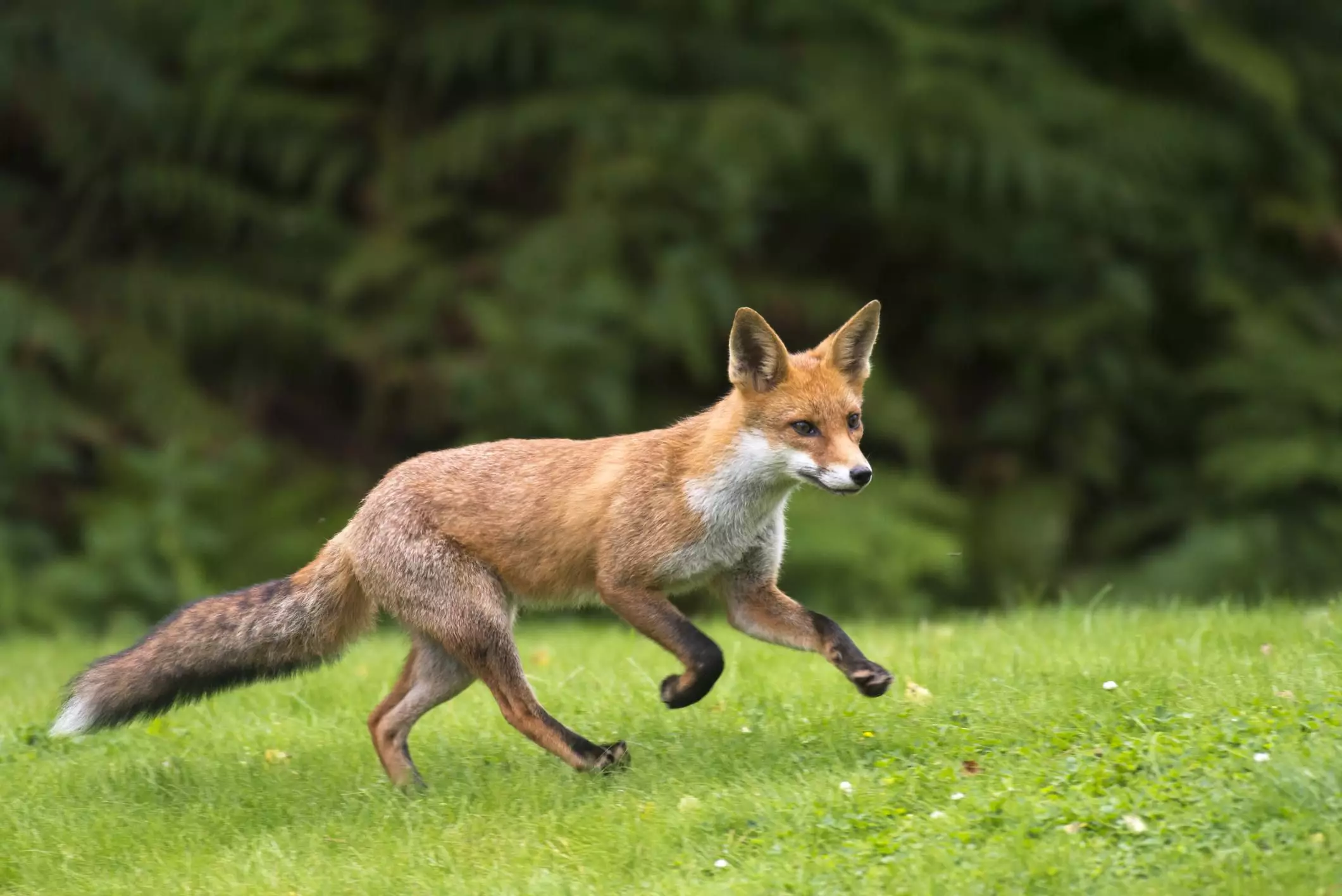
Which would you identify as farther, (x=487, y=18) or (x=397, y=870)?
(x=487, y=18)

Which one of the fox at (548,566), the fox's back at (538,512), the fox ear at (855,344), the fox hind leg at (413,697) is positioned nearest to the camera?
the fox at (548,566)

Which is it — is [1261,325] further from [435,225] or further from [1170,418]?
[435,225]

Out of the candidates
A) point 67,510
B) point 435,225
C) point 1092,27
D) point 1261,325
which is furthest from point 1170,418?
point 67,510

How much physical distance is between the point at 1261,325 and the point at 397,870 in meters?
9.03

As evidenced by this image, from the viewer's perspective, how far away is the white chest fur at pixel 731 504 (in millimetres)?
5391

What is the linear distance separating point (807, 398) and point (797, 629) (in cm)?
88

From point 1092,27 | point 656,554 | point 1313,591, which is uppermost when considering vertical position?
point 1092,27

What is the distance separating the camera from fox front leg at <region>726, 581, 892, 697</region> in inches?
200

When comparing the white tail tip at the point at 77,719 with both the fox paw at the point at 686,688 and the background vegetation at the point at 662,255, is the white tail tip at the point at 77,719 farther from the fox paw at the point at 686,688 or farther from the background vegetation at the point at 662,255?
the background vegetation at the point at 662,255

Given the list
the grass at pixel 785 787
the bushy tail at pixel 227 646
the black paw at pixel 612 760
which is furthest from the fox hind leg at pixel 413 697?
the black paw at pixel 612 760

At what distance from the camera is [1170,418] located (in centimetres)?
1205

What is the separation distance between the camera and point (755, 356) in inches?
220

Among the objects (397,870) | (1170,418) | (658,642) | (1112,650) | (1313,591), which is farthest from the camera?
(1170,418)

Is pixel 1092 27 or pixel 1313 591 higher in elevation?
pixel 1092 27
